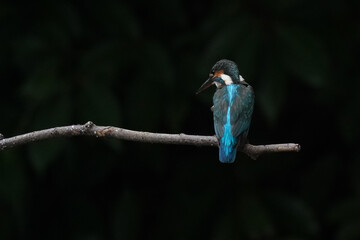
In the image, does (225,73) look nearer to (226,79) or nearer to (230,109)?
(226,79)

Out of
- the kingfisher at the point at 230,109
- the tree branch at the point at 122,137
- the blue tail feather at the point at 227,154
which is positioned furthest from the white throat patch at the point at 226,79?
the tree branch at the point at 122,137

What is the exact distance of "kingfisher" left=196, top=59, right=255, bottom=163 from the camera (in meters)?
2.19

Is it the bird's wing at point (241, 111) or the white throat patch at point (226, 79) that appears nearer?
the bird's wing at point (241, 111)

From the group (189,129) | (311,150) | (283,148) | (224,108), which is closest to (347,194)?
(311,150)

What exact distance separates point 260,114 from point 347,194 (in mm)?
678

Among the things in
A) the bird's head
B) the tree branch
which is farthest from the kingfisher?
the tree branch

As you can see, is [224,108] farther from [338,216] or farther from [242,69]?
[338,216]

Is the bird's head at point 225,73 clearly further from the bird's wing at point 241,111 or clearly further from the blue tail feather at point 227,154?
the blue tail feather at point 227,154

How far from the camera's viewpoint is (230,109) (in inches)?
93.4

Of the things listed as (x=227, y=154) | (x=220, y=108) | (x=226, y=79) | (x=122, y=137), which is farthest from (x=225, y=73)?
(x=122, y=137)

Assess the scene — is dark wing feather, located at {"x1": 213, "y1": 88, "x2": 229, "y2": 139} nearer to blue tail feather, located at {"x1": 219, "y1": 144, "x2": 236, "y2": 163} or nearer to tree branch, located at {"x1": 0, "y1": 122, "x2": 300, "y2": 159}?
blue tail feather, located at {"x1": 219, "y1": 144, "x2": 236, "y2": 163}

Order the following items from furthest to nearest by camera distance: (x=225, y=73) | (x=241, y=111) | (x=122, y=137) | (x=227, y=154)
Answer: (x=225, y=73) < (x=241, y=111) < (x=227, y=154) < (x=122, y=137)

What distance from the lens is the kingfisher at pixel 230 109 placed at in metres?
2.19

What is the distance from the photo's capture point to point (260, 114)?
3.81 m
